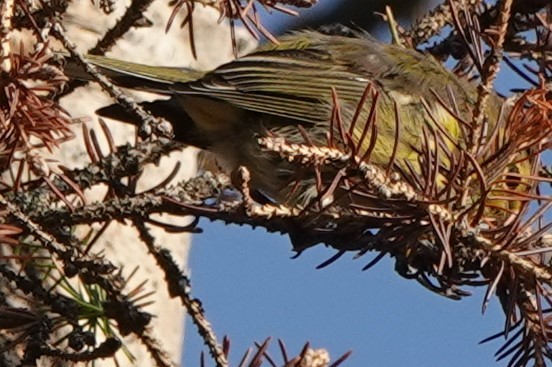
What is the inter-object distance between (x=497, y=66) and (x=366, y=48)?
121 cm

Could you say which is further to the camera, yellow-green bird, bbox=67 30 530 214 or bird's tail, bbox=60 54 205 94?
yellow-green bird, bbox=67 30 530 214

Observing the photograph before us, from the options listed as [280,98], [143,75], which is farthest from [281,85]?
[143,75]

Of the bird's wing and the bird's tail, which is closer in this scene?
the bird's tail

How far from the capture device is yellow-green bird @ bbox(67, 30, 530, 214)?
2.69 meters

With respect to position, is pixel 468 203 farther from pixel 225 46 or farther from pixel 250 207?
pixel 225 46

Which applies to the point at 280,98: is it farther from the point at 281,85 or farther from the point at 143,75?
the point at 143,75

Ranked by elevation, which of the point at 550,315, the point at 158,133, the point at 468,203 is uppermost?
the point at 158,133

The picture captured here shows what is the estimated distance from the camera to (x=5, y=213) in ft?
6.04

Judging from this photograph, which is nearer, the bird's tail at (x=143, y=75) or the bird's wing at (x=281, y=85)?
the bird's tail at (x=143, y=75)

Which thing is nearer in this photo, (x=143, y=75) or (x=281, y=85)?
(x=143, y=75)

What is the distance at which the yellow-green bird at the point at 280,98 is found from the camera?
2691 millimetres

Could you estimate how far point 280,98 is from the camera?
2805 mm

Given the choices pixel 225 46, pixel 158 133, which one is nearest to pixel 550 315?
pixel 158 133

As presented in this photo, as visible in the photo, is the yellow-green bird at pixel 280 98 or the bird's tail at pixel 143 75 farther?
the yellow-green bird at pixel 280 98
